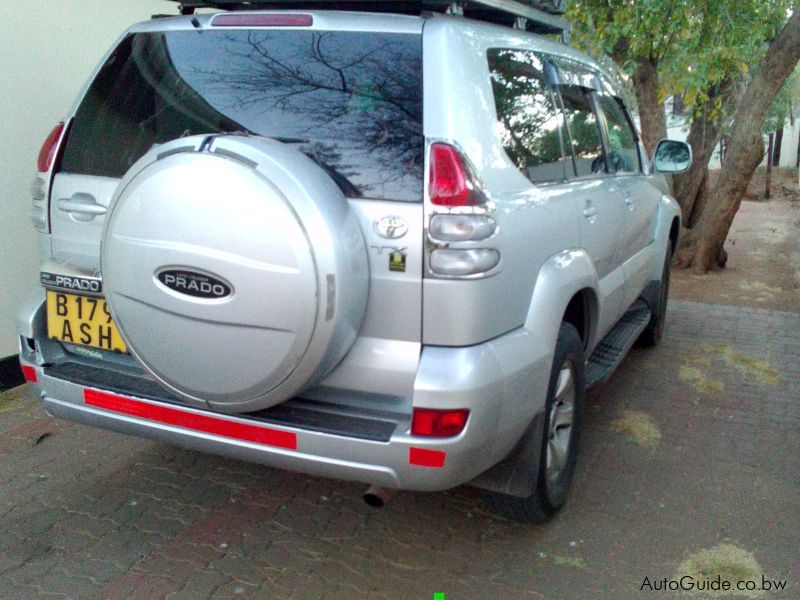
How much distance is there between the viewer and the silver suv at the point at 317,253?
2.49 m

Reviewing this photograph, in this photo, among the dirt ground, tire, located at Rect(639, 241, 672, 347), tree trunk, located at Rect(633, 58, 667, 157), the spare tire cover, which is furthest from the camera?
tree trunk, located at Rect(633, 58, 667, 157)

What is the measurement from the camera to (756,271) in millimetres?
9711

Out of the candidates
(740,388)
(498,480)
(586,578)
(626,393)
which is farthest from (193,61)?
(740,388)

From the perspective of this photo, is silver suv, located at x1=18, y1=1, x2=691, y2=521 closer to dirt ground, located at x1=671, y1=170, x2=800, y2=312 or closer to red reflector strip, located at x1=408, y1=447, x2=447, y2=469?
red reflector strip, located at x1=408, y1=447, x2=447, y2=469

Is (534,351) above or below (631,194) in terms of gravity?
below

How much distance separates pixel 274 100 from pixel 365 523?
181 centimetres

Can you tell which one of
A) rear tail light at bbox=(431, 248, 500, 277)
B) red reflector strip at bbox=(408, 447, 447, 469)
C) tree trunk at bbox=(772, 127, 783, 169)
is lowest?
tree trunk at bbox=(772, 127, 783, 169)

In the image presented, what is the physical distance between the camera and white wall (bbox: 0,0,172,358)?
4.73 m

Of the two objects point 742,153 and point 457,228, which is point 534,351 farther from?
point 742,153

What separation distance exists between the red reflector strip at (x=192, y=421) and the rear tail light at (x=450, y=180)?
3.01 ft

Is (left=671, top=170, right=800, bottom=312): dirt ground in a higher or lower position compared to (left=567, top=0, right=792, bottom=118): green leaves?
lower

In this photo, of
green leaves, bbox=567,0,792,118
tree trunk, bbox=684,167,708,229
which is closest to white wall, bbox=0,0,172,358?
green leaves, bbox=567,0,792,118

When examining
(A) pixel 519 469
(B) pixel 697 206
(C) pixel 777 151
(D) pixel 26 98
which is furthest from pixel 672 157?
(C) pixel 777 151

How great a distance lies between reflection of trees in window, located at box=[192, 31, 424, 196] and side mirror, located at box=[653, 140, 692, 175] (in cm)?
309
